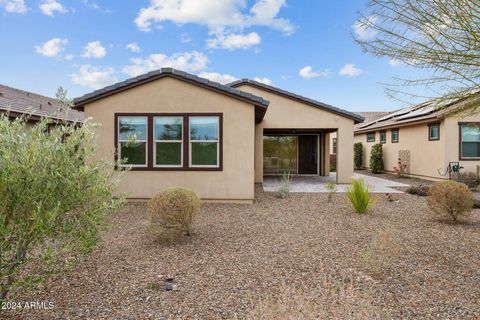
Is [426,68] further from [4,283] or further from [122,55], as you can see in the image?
[122,55]

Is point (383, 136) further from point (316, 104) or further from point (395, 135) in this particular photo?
point (316, 104)

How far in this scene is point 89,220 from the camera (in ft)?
10.7

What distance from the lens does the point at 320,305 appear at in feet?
11.6

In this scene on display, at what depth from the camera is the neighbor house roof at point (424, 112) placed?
369cm

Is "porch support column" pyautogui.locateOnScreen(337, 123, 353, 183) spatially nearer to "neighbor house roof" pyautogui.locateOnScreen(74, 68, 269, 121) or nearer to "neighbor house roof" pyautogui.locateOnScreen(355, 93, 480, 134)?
"neighbor house roof" pyautogui.locateOnScreen(355, 93, 480, 134)

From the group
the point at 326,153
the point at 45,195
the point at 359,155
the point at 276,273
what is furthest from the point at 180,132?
the point at 359,155

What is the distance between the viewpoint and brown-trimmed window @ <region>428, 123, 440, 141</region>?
50.0ft

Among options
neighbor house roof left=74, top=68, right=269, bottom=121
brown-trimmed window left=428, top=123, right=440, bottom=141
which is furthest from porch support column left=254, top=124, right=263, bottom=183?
brown-trimmed window left=428, top=123, right=440, bottom=141

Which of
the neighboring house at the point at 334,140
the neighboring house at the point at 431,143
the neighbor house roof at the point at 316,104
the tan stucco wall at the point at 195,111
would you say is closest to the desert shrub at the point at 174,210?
the tan stucco wall at the point at 195,111

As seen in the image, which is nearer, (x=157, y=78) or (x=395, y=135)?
(x=157, y=78)

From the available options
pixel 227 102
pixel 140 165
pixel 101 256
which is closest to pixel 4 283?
pixel 101 256

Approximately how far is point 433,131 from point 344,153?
5237 mm

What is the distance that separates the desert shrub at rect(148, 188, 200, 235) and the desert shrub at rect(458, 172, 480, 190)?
1303 cm

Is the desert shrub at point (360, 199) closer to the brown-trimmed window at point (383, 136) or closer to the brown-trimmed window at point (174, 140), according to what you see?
the brown-trimmed window at point (174, 140)
